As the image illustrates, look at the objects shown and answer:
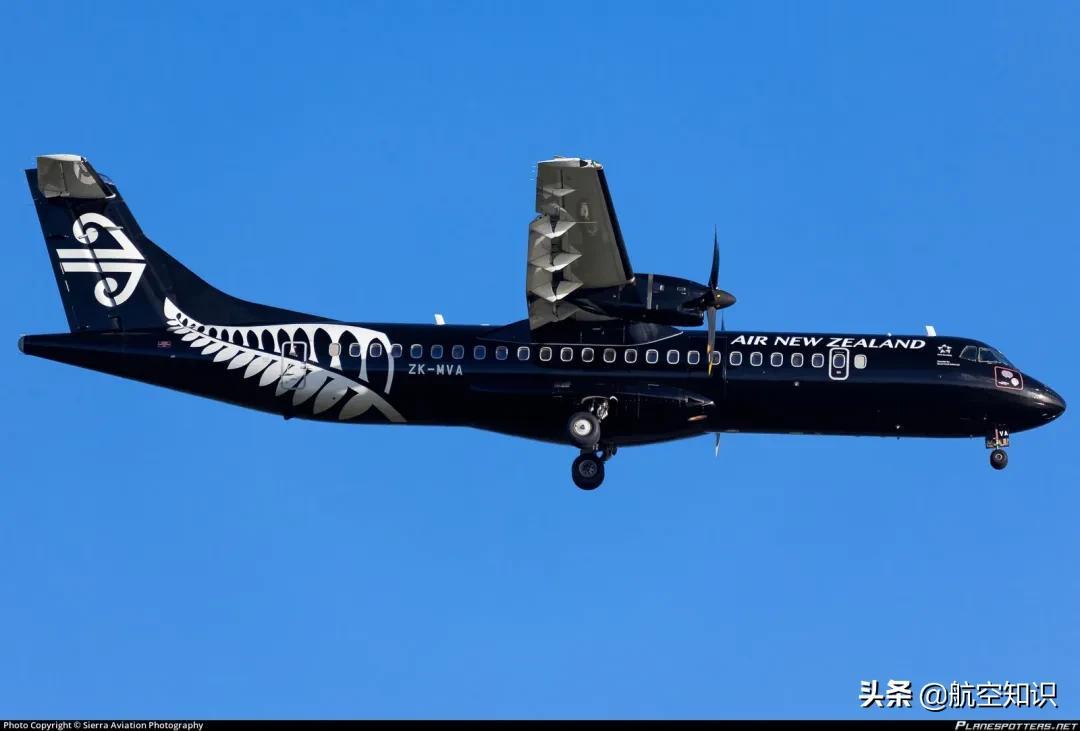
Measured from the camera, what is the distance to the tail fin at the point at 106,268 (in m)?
35.3

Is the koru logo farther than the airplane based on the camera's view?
Yes

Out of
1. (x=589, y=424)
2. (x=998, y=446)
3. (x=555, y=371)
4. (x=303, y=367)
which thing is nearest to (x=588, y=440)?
(x=589, y=424)

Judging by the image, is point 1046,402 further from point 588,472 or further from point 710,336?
point 588,472

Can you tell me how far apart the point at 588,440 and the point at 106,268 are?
11635 mm

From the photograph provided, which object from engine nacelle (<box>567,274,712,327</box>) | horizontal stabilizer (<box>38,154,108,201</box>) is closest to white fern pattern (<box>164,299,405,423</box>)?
horizontal stabilizer (<box>38,154,108,201</box>)

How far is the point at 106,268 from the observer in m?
35.7

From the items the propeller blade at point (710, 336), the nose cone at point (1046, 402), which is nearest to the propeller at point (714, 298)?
the propeller blade at point (710, 336)

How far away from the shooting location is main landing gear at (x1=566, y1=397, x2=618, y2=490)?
111ft

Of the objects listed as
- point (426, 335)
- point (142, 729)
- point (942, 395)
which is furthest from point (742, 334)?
point (142, 729)

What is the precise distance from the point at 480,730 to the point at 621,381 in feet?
35.9

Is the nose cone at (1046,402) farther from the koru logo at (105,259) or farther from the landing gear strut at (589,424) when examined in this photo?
the koru logo at (105,259)

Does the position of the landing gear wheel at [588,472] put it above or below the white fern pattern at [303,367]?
below

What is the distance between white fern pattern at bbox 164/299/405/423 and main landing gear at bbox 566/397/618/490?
3.95m

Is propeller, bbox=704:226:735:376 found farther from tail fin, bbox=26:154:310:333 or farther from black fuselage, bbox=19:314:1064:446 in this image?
tail fin, bbox=26:154:310:333
